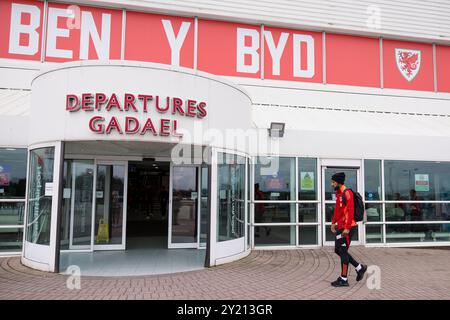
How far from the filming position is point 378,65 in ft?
39.7

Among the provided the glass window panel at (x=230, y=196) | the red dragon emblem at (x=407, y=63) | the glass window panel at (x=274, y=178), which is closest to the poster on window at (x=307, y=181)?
the glass window panel at (x=274, y=178)

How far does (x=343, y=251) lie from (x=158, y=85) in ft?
14.8

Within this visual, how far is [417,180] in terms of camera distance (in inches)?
404

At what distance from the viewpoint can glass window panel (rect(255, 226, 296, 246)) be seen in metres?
9.35

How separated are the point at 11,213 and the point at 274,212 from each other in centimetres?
656

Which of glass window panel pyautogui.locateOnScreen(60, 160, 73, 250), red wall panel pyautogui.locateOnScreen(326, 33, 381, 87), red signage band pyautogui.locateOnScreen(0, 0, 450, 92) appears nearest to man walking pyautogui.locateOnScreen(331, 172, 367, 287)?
glass window panel pyautogui.locateOnScreen(60, 160, 73, 250)

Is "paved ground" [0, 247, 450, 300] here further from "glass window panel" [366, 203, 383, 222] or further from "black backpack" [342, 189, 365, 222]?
"glass window panel" [366, 203, 383, 222]

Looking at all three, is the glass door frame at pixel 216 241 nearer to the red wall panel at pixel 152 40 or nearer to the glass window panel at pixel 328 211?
the glass window panel at pixel 328 211

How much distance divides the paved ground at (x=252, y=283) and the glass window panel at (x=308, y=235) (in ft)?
5.16

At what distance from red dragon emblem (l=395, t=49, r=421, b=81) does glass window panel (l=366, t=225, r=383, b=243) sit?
568 cm

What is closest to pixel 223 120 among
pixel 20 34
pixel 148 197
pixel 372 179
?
pixel 372 179

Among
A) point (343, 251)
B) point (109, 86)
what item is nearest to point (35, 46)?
point (109, 86)

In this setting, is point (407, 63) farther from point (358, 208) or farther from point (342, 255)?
point (342, 255)
